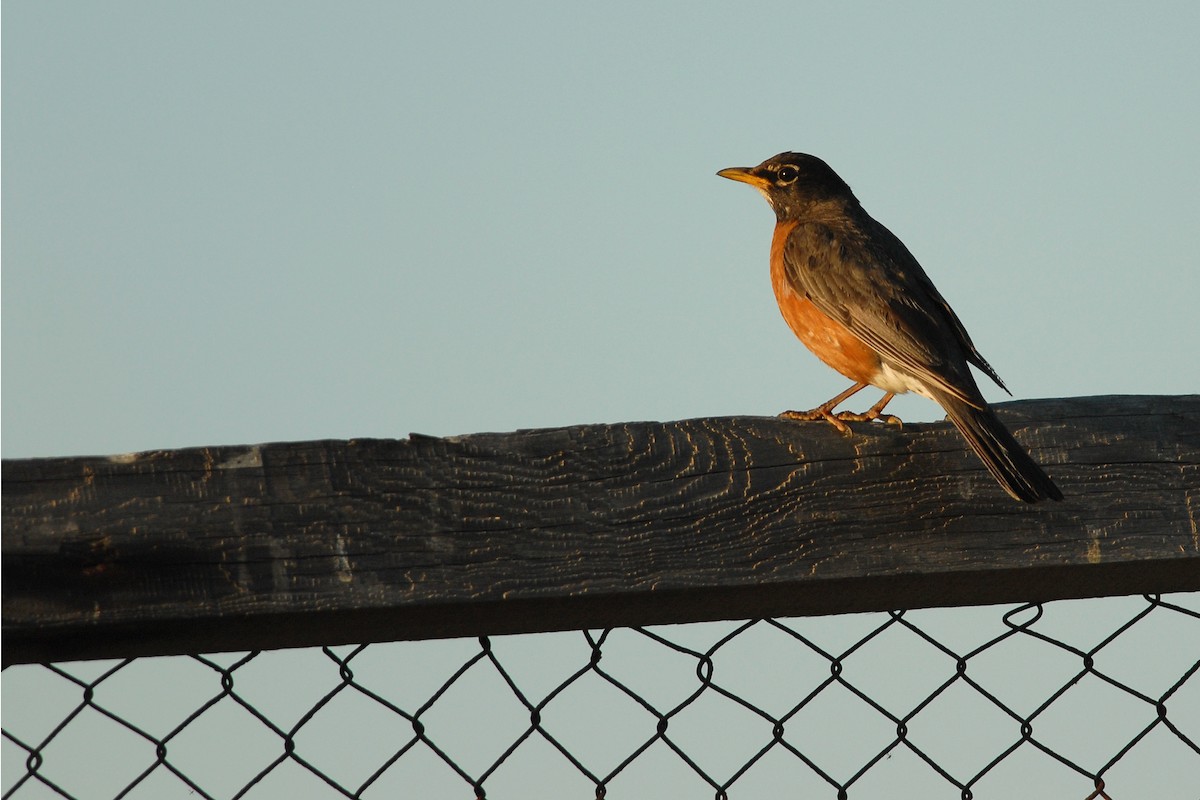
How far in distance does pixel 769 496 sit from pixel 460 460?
0.50 m

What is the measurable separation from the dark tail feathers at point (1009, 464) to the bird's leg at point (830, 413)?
0.74ft

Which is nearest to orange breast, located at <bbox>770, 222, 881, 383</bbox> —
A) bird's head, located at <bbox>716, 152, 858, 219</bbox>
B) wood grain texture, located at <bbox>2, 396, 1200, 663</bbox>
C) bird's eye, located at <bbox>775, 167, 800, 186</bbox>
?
bird's head, located at <bbox>716, 152, 858, 219</bbox>

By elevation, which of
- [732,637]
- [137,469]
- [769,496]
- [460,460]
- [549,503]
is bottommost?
[732,637]

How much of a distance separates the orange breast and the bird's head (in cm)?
94

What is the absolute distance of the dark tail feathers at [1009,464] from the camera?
6.43 ft

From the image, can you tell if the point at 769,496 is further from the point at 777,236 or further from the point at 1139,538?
the point at 777,236

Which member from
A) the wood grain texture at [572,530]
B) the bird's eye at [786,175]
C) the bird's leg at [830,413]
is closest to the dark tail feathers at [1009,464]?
the wood grain texture at [572,530]

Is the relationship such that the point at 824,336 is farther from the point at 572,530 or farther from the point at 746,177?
the point at 572,530

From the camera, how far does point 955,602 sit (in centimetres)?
208

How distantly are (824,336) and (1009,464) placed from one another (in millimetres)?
2580

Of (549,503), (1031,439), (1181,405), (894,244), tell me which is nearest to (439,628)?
(549,503)

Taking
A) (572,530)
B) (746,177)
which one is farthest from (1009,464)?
(746,177)

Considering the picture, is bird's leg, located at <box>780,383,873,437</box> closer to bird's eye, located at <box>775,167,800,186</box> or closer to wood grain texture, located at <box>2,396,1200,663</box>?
wood grain texture, located at <box>2,396,1200,663</box>

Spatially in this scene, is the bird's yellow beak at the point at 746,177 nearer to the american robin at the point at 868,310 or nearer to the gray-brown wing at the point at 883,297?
the american robin at the point at 868,310
